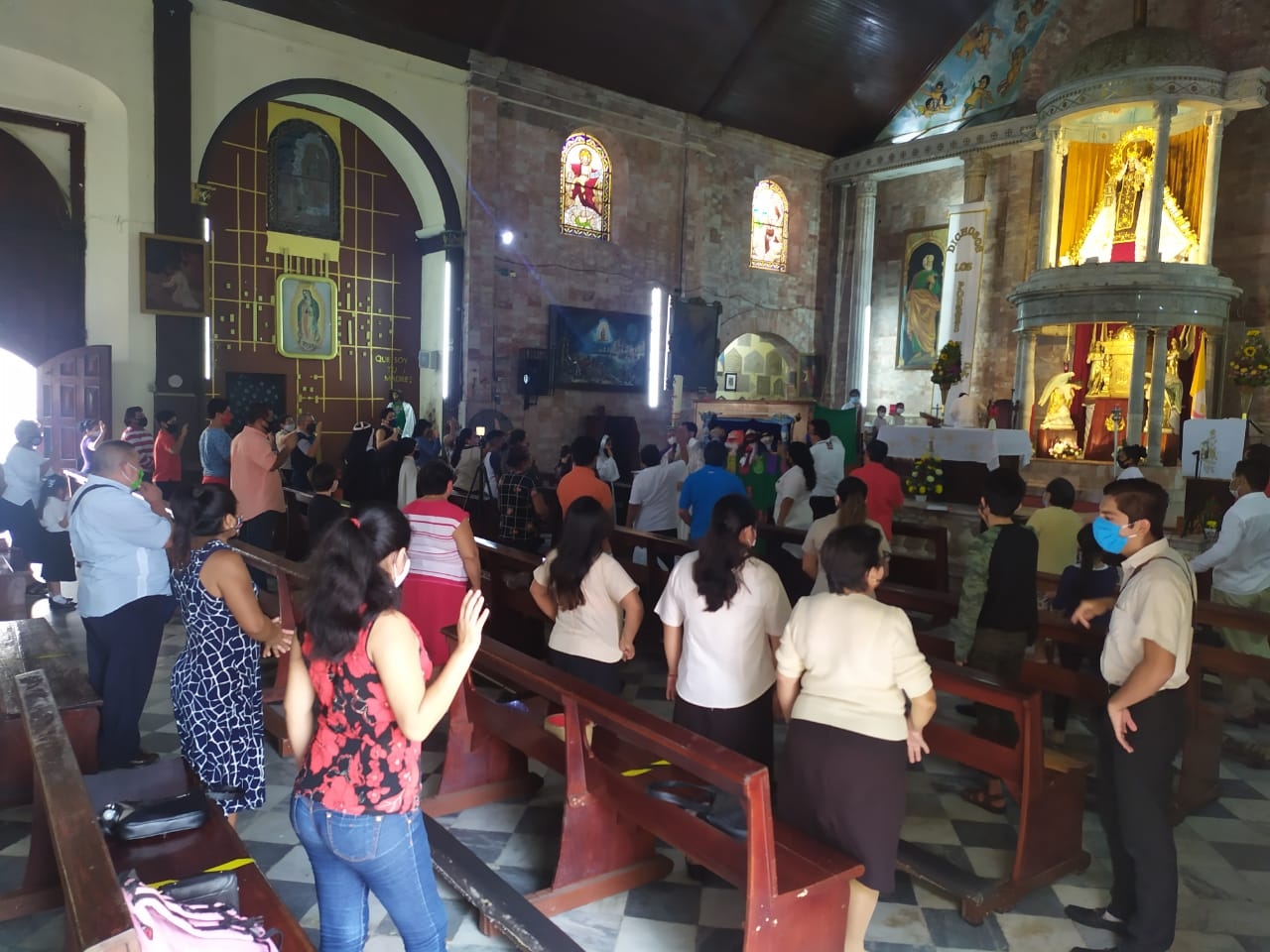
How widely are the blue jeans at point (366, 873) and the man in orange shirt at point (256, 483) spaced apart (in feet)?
17.6

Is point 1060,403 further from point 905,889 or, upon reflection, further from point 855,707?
point 855,707

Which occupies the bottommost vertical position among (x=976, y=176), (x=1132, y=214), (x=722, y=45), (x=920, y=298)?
(x=920, y=298)

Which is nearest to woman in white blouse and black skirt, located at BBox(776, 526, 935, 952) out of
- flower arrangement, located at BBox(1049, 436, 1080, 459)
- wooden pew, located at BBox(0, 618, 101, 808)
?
wooden pew, located at BBox(0, 618, 101, 808)

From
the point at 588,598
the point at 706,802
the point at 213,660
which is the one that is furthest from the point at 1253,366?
Result: the point at 213,660

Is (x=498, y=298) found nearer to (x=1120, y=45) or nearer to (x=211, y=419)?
(x=211, y=419)

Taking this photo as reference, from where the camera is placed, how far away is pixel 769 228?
18875mm

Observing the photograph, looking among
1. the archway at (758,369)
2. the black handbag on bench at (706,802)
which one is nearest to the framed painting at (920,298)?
the archway at (758,369)

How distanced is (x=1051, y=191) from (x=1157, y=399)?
362cm

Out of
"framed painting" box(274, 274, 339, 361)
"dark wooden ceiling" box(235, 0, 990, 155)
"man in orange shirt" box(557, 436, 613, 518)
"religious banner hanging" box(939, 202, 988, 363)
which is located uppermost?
"dark wooden ceiling" box(235, 0, 990, 155)

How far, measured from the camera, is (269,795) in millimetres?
4312

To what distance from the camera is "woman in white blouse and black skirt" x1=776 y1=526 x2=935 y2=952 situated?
271 centimetres

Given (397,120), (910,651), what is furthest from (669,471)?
(397,120)

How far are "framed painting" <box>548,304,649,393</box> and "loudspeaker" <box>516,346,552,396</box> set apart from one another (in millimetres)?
371

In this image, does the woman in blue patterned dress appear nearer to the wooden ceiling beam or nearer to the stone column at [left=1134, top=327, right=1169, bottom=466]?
the stone column at [left=1134, top=327, right=1169, bottom=466]
